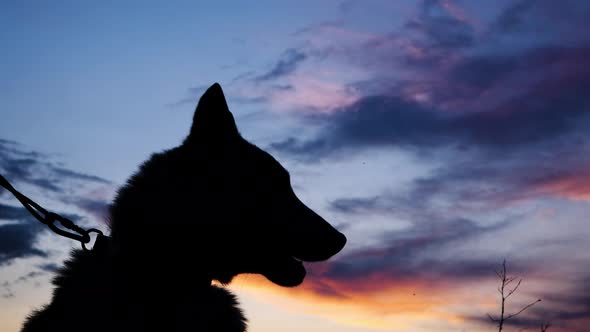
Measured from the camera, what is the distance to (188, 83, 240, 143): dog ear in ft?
15.1

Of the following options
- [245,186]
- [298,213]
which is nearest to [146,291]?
[245,186]

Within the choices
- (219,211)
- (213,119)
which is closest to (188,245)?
(219,211)

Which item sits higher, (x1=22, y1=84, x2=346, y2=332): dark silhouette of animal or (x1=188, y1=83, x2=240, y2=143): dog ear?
(x1=188, y1=83, x2=240, y2=143): dog ear

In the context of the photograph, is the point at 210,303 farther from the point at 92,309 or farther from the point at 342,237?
the point at 342,237

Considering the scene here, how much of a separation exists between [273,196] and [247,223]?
17.1 inches

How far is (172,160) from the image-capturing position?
4719 millimetres

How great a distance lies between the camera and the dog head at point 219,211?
449 centimetres

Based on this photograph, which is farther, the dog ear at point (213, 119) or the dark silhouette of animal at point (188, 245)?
the dog ear at point (213, 119)

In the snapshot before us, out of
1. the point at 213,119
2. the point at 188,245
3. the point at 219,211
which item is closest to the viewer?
the point at 188,245

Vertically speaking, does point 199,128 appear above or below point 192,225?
above

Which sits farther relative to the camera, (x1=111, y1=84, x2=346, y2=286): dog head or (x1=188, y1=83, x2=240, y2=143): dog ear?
(x1=188, y1=83, x2=240, y2=143): dog ear

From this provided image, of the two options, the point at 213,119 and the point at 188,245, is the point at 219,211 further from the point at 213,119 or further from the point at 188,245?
the point at 213,119

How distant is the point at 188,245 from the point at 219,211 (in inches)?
15.5

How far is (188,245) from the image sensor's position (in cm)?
451
